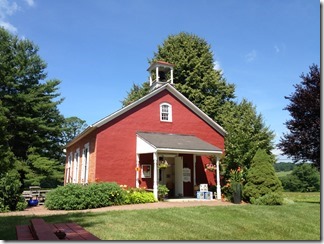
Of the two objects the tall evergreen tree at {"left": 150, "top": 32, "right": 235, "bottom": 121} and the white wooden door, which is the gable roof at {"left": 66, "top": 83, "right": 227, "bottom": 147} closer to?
the white wooden door

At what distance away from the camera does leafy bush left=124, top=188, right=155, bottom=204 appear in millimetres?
15742

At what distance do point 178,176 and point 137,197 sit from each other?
14.7ft

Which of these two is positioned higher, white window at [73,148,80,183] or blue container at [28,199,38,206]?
white window at [73,148,80,183]

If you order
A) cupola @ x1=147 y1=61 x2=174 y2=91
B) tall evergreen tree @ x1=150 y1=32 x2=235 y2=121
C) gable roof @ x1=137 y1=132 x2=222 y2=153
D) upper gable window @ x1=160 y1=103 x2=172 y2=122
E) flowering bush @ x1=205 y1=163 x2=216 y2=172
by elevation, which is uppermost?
tall evergreen tree @ x1=150 y1=32 x2=235 y2=121

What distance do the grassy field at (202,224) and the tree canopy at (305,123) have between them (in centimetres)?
544

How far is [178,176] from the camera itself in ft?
65.0

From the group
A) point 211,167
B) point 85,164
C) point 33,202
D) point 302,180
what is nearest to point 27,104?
point 85,164

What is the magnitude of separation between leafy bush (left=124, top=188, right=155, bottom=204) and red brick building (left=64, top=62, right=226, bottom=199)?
1.99ft

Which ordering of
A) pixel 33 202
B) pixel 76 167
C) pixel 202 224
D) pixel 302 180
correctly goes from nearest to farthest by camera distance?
pixel 202 224
pixel 33 202
pixel 76 167
pixel 302 180

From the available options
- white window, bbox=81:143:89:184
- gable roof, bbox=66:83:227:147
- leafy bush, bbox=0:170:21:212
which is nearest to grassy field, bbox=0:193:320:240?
leafy bush, bbox=0:170:21:212

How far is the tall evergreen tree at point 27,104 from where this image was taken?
3294cm

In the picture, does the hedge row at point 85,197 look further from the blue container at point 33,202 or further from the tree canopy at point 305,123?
the tree canopy at point 305,123

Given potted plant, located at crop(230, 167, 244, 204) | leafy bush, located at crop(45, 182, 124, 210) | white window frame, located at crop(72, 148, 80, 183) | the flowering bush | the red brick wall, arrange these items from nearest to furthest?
leafy bush, located at crop(45, 182, 124, 210)
potted plant, located at crop(230, 167, 244, 204)
the red brick wall
the flowering bush
white window frame, located at crop(72, 148, 80, 183)

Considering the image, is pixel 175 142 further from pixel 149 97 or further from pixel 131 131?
pixel 149 97
